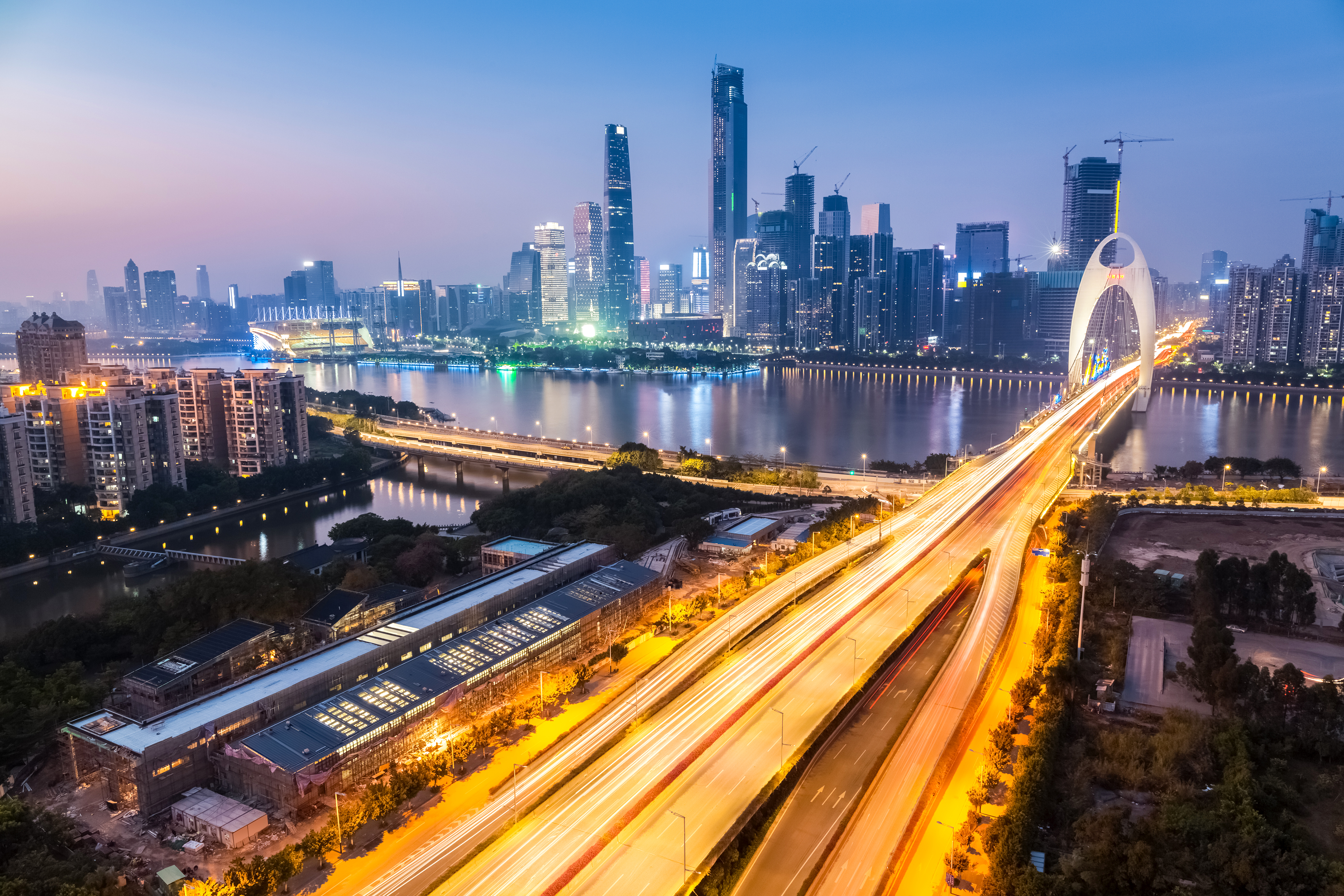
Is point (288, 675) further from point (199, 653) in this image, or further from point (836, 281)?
point (836, 281)

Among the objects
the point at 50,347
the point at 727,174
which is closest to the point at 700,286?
the point at 727,174

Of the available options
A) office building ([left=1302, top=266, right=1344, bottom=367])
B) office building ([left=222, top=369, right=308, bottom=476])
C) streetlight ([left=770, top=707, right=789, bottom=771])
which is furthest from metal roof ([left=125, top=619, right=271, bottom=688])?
office building ([left=1302, top=266, right=1344, bottom=367])

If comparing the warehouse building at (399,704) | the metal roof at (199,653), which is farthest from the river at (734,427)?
the warehouse building at (399,704)

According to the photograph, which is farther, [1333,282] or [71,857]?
[1333,282]

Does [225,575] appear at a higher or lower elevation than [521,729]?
higher

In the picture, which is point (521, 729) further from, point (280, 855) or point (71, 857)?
point (71, 857)

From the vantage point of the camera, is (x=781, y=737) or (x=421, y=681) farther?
(x=421, y=681)

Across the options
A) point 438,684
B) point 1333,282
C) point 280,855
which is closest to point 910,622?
point 438,684
